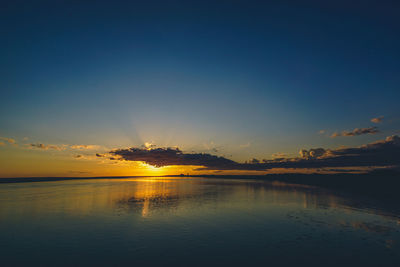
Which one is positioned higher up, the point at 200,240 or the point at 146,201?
the point at 200,240

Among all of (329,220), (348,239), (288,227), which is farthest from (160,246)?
(329,220)

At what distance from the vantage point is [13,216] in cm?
3759

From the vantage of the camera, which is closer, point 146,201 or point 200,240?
point 200,240

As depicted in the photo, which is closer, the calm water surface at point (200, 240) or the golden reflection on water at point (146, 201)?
the calm water surface at point (200, 240)

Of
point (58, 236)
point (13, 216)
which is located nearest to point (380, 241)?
point (58, 236)

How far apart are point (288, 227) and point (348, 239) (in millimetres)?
6974

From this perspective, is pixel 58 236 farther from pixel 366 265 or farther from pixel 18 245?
pixel 366 265

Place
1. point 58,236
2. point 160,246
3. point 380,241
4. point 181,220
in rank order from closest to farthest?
point 160,246, point 380,241, point 58,236, point 181,220

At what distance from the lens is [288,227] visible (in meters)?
29.4

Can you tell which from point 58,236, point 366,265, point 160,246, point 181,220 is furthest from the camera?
point 181,220

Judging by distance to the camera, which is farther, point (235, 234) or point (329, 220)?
point (329, 220)

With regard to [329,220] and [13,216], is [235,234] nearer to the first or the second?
[329,220]

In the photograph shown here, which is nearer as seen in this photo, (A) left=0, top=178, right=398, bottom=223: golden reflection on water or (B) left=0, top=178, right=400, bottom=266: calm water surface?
(B) left=0, top=178, right=400, bottom=266: calm water surface

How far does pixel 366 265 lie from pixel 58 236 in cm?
3113
